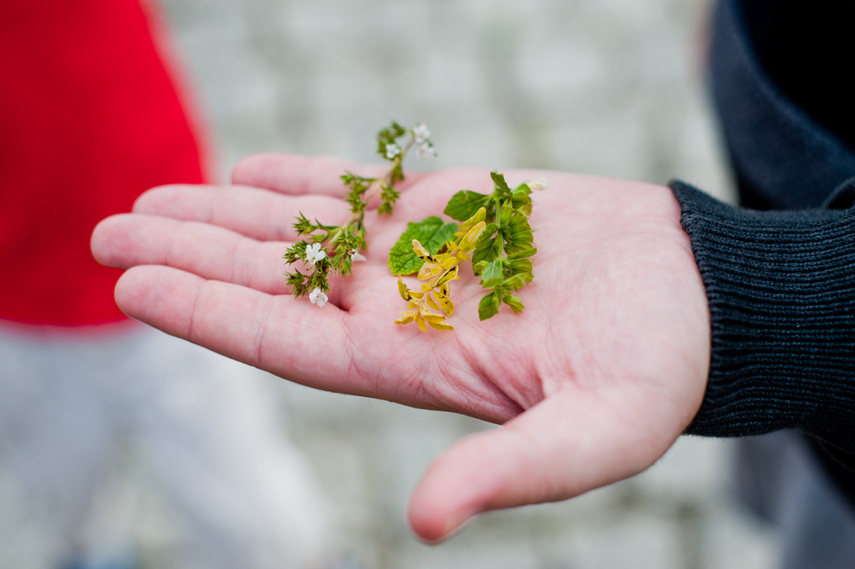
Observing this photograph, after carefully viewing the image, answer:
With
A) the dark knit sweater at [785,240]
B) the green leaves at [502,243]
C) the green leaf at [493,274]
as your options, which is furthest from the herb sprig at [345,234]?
the dark knit sweater at [785,240]

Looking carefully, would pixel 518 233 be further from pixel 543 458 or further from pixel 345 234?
pixel 543 458

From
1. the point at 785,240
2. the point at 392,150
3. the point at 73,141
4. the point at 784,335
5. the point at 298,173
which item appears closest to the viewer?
the point at 784,335

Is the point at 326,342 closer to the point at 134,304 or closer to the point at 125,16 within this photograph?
the point at 134,304

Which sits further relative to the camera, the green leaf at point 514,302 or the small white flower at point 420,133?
the small white flower at point 420,133

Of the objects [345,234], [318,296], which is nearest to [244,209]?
[345,234]

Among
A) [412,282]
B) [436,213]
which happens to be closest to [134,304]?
[412,282]

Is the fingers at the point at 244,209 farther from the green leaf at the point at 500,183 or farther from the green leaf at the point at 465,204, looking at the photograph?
the green leaf at the point at 500,183
